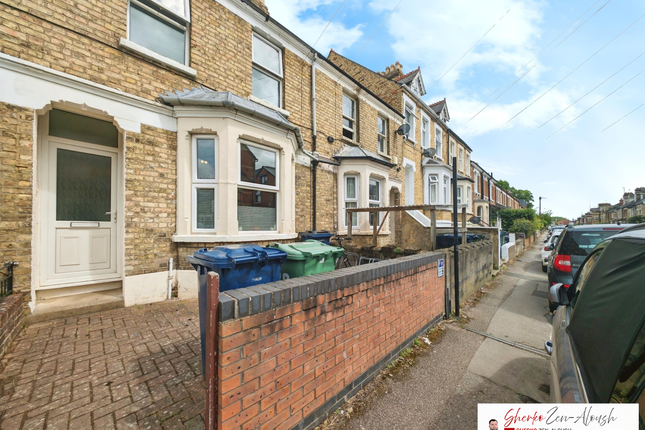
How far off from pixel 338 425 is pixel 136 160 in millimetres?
4680

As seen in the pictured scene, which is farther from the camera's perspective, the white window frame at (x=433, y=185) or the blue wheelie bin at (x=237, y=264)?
the white window frame at (x=433, y=185)

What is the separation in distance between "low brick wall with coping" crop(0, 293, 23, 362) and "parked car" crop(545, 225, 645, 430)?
4.70m

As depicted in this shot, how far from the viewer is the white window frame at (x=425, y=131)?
14039mm

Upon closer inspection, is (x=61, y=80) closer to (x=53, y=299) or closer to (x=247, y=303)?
(x=53, y=299)

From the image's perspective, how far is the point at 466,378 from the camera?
2.84 metres

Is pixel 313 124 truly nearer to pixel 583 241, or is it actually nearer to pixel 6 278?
pixel 6 278

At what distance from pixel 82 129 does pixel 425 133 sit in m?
14.7

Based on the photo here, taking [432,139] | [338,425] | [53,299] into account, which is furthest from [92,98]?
[432,139]

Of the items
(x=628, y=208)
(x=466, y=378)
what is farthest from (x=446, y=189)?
(x=628, y=208)

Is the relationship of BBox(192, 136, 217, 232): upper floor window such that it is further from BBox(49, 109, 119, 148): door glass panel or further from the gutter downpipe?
the gutter downpipe

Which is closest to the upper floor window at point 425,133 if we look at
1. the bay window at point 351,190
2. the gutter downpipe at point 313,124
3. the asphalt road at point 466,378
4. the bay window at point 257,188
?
the bay window at point 351,190

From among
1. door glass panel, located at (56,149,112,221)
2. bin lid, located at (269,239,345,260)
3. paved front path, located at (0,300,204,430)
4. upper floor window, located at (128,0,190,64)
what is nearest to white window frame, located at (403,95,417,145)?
upper floor window, located at (128,0,190,64)

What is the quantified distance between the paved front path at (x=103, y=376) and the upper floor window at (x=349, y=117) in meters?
7.86

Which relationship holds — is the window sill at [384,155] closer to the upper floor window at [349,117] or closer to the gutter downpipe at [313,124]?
the upper floor window at [349,117]
